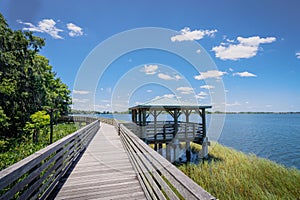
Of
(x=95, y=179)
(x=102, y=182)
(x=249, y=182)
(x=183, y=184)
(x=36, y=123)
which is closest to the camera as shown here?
(x=183, y=184)

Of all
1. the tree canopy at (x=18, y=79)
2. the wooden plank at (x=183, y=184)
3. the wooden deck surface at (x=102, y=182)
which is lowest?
the wooden deck surface at (x=102, y=182)

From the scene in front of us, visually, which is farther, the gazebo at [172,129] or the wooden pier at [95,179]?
the gazebo at [172,129]

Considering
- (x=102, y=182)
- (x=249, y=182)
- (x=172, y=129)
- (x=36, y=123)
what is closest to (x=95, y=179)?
(x=102, y=182)

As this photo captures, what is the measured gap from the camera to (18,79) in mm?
15125

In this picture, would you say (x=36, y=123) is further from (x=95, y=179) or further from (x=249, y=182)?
(x=249, y=182)

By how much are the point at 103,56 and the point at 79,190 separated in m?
15.3

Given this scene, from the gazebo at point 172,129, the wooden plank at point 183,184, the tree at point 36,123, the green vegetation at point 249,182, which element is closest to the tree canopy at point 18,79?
the tree at point 36,123

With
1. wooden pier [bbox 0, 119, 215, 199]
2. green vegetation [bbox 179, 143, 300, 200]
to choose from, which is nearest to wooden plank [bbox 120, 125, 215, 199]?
wooden pier [bbox 0, 119, 215, 199]

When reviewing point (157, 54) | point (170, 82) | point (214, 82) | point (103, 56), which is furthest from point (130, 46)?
point (214, 82)

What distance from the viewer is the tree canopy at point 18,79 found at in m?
13.4

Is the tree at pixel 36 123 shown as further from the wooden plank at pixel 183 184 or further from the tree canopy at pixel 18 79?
the wooden plank at pixel 183 184

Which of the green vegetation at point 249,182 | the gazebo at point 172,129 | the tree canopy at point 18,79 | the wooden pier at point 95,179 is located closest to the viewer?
the wooden pier at point 95,179

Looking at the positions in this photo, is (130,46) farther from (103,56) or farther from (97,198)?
(97,198)

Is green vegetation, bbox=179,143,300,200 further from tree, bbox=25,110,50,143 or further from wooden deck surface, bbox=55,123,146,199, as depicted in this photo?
tree, bbox=25,110,50,143
